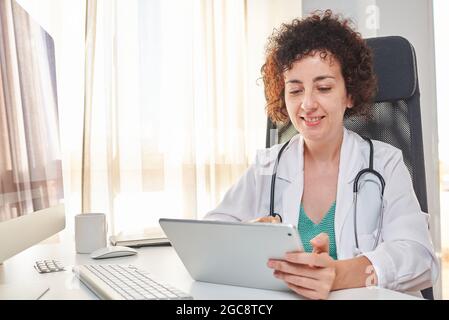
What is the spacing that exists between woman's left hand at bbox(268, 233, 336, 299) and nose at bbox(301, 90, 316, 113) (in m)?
0.56

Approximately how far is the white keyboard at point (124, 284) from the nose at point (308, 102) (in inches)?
23.5

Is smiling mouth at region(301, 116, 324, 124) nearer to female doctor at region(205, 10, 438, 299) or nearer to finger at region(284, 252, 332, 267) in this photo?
female doctor at region(205, 10, 438, 299)

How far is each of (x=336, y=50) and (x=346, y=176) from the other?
1.11ft

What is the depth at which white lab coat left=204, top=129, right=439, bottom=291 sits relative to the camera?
0.85m

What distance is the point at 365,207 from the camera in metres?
1.08

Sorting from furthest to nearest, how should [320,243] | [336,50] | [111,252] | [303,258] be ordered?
[336,50], [111,252], [320,243], [303,258]

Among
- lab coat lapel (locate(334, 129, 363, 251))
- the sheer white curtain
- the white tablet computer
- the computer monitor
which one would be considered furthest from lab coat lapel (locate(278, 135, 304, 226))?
the sheer white curtain

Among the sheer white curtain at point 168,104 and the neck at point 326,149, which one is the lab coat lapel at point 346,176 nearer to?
the neck at point 326,149

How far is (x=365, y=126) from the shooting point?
1.26 m

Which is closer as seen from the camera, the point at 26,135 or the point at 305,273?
the point at 305,273

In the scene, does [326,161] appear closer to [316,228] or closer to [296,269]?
[316,228]

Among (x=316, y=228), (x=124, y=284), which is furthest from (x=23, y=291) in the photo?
(x=316, y=228)

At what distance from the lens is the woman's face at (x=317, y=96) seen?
3.82 ft
